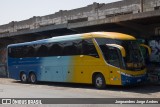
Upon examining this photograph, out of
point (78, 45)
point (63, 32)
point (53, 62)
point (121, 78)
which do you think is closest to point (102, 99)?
point (121, 78)

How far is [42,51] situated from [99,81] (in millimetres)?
5816

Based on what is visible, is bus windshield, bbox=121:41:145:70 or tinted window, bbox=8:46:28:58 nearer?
bus windshield, bbox=121:41:145:70

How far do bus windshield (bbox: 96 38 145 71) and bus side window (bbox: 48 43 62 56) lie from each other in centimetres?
355

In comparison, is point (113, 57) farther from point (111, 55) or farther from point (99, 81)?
point (99, 81)

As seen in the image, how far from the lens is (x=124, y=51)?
15.9 m

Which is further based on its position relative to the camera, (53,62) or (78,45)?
(53,62)

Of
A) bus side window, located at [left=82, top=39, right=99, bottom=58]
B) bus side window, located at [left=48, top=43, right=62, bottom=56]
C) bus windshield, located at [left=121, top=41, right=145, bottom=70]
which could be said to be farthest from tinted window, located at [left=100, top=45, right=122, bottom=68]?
bus side window, located at [left=48, top=43, right=62, bottom=56]

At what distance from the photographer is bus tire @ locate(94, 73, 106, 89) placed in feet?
56.5

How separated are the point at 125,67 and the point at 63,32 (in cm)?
1089

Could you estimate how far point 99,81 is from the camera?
57.2 feet

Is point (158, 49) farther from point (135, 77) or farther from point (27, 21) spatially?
point (27, 21)

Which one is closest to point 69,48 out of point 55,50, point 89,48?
point 55,50

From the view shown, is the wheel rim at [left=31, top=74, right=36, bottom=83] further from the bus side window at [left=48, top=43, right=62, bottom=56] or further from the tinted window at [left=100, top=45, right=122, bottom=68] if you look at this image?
the tinted window at [left=100, top=45, right=122, bottom=68]

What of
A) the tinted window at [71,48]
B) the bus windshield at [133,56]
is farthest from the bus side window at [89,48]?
the bus windshield at [133,56]
